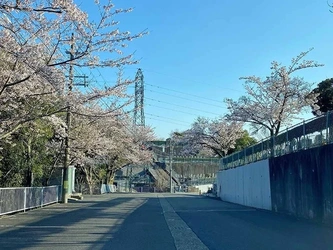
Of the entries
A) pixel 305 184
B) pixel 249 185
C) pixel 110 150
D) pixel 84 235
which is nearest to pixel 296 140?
pixel 305 184

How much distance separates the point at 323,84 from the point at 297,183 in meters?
21.8

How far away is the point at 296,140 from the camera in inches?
735

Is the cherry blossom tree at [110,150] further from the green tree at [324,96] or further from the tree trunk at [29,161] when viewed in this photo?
the green tree at [324,96]

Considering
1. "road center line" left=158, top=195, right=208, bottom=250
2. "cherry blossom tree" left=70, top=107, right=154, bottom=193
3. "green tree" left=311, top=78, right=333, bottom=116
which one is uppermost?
"green tree" left=311, top=78, right=333, bottom=116

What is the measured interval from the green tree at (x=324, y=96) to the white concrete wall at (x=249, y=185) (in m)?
9.45

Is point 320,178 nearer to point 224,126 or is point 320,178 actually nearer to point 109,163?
point 224,126

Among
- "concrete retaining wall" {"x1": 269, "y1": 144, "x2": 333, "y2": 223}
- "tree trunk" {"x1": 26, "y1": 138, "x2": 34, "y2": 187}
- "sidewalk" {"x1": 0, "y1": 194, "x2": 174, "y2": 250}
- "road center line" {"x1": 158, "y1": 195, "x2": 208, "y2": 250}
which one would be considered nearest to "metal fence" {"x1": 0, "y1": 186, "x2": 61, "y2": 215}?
"tree trunk" {"x1": 26, "y1": 138, "x2": 34, "y2": 187}

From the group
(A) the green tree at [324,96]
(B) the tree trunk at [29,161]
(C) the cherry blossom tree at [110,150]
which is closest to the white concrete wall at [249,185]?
(A) the green tree at [324,96]

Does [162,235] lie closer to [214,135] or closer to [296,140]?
[296,140]

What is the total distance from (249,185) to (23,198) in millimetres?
14217

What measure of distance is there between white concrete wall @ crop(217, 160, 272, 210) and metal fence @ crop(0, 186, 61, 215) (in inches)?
489

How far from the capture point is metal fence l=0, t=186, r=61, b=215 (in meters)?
17.5

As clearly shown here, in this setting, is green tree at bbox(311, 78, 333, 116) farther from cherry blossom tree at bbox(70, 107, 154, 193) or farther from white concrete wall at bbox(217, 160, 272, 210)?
cherry blossom tree at bbox(70, 107, 154, 193)

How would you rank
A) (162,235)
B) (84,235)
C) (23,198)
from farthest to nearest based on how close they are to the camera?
(23,198), (162,235), (84,235)
